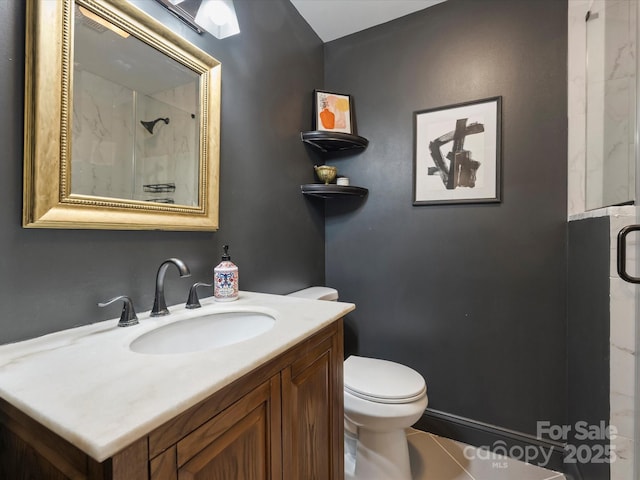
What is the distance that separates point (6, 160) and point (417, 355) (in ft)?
6.41

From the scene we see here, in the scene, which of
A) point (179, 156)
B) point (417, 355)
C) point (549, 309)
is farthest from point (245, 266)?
point (549, 309)

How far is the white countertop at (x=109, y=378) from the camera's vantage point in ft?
1.35

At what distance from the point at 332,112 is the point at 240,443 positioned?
181cm

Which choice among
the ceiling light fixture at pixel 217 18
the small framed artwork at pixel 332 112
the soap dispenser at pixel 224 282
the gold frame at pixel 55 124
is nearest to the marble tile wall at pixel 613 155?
the small framed artwork at pixel 332 112

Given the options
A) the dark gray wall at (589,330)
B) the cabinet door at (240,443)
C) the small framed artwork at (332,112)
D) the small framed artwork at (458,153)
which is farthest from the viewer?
the small framed artwork at (332,112)

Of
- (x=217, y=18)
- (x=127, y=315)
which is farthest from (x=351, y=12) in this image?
(x=127, y=315)

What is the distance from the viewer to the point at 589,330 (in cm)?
119

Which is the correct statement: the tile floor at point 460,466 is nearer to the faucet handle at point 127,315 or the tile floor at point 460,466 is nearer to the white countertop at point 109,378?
the white countertop at point 109,378

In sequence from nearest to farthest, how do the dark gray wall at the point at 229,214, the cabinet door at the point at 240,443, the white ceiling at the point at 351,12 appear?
the cabinet door at the point at 240,443
the dark gray wall at the point at 229,214
the white ceiling at the point at 351,12

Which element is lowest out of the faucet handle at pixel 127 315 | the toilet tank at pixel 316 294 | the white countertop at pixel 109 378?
the toilet tank at pixel 316 294

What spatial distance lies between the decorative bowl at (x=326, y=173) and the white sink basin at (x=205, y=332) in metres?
1.09

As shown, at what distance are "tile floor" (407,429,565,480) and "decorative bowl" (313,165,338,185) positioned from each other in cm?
164

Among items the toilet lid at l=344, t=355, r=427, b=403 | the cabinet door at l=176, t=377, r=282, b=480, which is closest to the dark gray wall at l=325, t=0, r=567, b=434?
the toilet lid at l=344, t=355, r=427, b=403

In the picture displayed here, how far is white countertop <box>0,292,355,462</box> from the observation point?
1.35 ft
